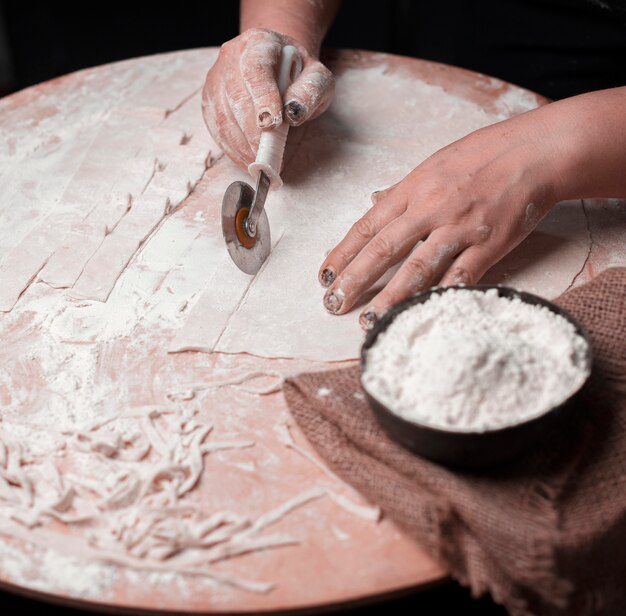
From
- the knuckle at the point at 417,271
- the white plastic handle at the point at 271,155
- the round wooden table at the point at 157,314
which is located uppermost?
the white plastic handle at the point at 271,155

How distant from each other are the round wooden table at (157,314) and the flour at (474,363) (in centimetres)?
17

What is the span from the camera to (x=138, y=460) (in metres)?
1.21

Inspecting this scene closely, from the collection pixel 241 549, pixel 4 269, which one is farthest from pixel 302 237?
pixel 241 549

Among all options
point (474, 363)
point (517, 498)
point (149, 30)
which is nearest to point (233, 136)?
point (474, 363)

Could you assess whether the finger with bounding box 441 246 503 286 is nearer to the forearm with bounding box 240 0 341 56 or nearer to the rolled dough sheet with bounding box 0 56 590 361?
the rolled dough sheet with bounding box 0 56 590 361

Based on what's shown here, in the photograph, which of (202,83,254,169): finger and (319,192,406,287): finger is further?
(202,83,254,169): finger

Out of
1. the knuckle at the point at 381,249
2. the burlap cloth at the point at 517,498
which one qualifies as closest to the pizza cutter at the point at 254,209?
the knuckle at the point at 381,249

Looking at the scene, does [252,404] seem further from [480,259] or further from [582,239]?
[582,239]

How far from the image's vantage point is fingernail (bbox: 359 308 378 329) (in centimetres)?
139

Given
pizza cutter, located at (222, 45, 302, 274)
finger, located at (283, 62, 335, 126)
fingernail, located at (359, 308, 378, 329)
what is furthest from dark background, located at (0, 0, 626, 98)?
fingernail, located at (359, 308, 378, 329)

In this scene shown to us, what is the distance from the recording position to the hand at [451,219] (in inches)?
57.0

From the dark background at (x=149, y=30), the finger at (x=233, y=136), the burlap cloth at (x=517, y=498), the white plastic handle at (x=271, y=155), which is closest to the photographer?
the burlap cloth at (x=517, y=498)

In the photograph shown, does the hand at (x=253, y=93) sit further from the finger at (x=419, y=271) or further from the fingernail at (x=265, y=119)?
the finger at (x=419, y=271)

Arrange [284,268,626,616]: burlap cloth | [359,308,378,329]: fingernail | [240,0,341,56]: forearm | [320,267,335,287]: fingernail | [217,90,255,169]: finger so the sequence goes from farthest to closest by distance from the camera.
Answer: [240,0,341,56]: forearm, [217,90,255,169]: finger, [320,267,335,287]: fingernail, [359,308,378,329]: fingernail, [284,268,626,616]: burlap cloth
